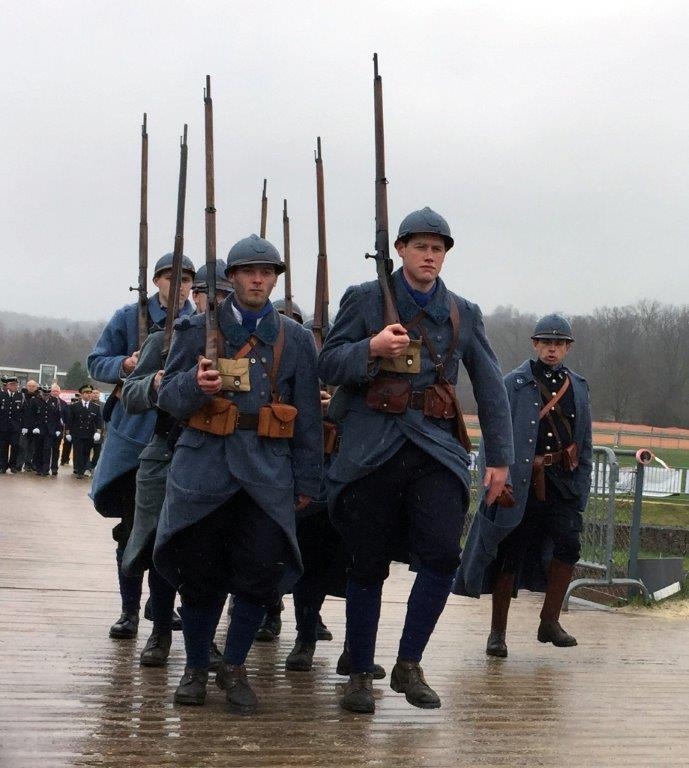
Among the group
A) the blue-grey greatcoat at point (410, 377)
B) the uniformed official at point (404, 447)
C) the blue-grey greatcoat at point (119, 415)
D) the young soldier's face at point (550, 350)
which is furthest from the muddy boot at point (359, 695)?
the young soldier's face at point (550, 350)

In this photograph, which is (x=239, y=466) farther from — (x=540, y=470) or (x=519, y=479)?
(x=540, y=470)

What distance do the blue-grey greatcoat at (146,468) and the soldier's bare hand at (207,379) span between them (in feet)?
3.25

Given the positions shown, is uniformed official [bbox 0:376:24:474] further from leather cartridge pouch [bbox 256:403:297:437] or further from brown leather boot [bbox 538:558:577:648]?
leather cartridge pouch [bbox 256:403:297:437]

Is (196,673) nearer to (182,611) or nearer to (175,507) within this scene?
(182,611)

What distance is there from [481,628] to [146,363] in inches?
130

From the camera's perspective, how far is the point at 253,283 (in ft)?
18.8

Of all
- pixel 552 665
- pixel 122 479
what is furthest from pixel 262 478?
pixel 552 665

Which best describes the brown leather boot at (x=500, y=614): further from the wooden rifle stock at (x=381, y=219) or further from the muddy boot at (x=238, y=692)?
the wooden rifle stock at (x=381, y=219)

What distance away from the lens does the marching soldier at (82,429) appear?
2952 cm

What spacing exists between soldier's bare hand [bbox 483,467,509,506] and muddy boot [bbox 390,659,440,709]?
0.82 m

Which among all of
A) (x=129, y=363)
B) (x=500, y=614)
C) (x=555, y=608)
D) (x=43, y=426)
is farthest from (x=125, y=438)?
(x=43, y=426)

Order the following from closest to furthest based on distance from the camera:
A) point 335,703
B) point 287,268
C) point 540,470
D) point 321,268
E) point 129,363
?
1. point 335,703
2. point 129,363
3. point 321,268
4. point 540,470
5. point 287,268

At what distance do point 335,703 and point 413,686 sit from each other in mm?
393

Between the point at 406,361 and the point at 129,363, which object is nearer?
the point at 406,361
